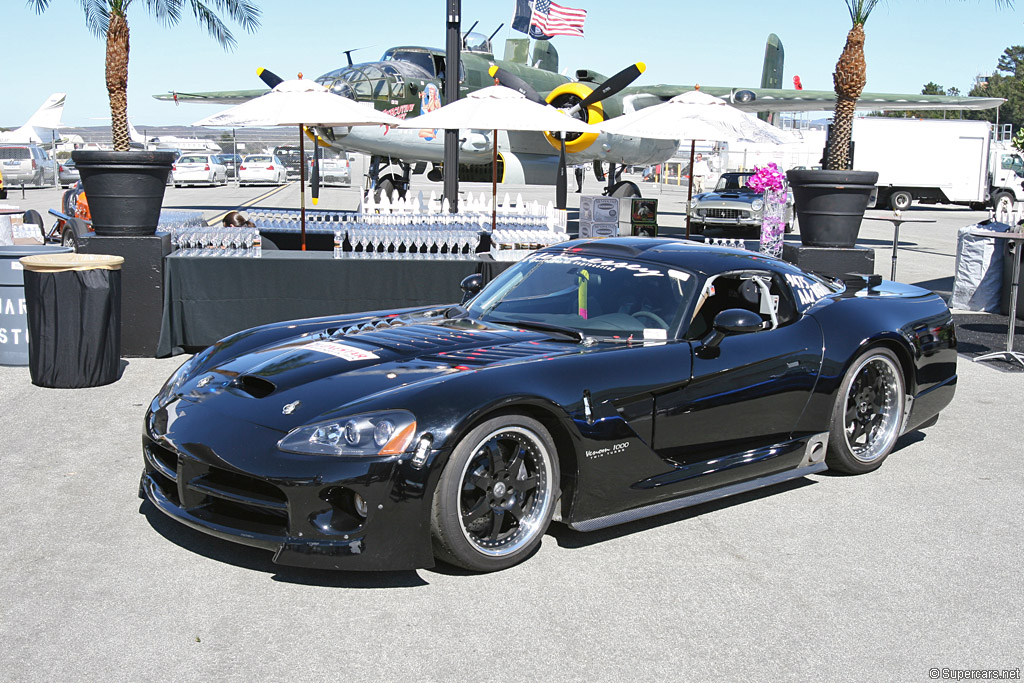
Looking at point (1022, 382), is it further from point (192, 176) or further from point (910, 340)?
point (192, 176)

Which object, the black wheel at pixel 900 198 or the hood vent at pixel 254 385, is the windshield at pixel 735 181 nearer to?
the black wheel at pixel 900 198

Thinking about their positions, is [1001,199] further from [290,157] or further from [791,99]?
[290,157]

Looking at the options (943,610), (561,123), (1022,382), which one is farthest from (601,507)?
(561,123)

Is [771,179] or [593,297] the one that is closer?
[593,297]

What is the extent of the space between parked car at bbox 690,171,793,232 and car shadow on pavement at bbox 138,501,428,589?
17.8 m

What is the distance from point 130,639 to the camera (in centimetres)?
324

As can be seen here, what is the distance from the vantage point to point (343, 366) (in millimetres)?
4141

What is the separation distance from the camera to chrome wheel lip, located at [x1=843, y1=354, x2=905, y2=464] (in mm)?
5312

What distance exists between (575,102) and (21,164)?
2707cm

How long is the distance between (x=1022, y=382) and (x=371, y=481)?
21.2 ft

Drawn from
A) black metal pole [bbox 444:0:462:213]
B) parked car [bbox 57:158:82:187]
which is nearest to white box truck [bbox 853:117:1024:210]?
black metal pole [bbox 444:0:462:213]

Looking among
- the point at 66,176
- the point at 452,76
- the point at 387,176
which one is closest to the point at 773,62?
the point at 387,176

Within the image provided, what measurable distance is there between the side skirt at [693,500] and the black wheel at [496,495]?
0.21m

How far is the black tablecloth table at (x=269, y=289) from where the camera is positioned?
820 centimetres
